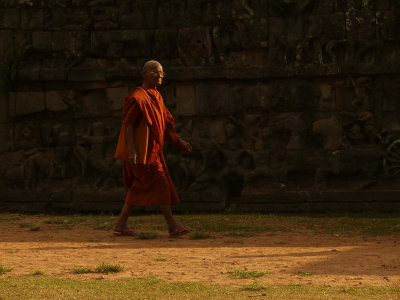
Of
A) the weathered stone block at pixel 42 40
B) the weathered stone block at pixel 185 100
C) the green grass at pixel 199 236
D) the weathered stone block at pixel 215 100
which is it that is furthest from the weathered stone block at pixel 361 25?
the weathered stone block at pixel 42 40

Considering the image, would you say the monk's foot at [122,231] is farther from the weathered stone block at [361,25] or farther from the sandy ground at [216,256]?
the weathered stone block at [361,25]

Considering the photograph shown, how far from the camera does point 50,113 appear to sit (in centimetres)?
1192

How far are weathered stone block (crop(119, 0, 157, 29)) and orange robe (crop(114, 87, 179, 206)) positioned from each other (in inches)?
148

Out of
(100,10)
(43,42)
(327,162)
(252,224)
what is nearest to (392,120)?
(327,162)

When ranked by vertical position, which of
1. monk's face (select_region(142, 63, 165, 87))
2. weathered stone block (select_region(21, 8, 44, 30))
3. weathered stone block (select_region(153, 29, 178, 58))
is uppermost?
weathered stone block (select_region(21, 8, 44, 30))

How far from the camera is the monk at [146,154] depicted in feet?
26.1

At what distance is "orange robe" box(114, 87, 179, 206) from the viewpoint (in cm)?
797

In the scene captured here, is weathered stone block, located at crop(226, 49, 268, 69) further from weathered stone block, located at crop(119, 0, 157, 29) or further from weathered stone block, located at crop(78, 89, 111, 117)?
weathered stone block, located at crop(78, 89, 111, 117)

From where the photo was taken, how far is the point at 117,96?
11.5 metres

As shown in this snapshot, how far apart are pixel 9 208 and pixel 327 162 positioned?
19.0 feet

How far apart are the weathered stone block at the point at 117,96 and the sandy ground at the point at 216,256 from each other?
3.59 m

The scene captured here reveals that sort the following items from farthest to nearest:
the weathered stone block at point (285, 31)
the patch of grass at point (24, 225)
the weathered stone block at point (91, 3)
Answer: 1. the weathered stone block at point (91, 3)
2. the weathered stone block at point (285, 31)
3. the patch of grass at point (24, 225)

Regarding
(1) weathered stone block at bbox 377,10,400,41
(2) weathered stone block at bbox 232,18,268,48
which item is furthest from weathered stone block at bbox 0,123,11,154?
(1) weathered stone block at bbox 377,10,400,41

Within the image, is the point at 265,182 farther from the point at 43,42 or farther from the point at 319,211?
the point at 43,42
